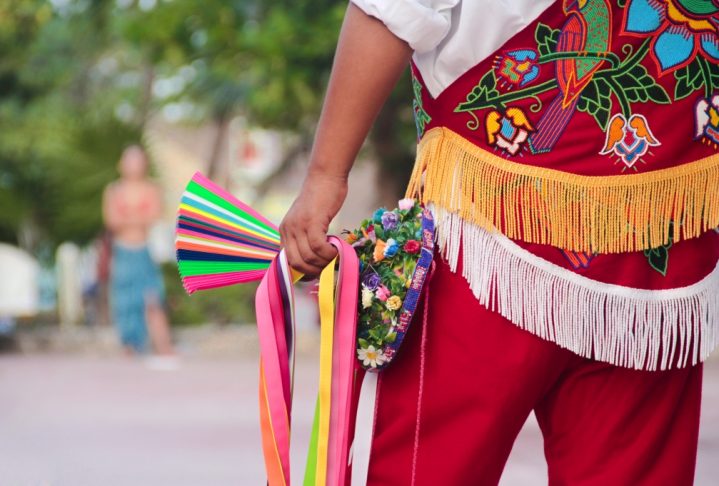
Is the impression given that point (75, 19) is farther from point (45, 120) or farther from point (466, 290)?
point (466, 290)

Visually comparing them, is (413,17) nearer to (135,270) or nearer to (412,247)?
(412,247)

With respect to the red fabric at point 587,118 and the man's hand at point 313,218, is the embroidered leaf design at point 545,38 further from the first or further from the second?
the man's hand at point 313,218

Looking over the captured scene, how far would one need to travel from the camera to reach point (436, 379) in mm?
1834

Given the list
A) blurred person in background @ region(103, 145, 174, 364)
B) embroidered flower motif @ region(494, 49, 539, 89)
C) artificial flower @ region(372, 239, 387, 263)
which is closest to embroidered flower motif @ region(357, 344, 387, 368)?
artificial flower @ region(372, 239, 387, 263)

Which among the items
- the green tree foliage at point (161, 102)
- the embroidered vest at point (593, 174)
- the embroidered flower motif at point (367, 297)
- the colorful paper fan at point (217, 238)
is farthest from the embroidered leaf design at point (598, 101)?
the green tree foliage at point (161, 102)

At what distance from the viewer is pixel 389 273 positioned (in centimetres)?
188

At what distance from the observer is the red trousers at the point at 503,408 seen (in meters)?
1.82

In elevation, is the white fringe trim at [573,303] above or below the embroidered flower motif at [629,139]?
below

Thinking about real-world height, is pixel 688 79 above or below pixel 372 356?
above

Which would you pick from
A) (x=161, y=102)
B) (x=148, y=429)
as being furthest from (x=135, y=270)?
(x=161, y=102)

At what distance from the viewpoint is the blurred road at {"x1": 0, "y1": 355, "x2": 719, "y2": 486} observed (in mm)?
4820

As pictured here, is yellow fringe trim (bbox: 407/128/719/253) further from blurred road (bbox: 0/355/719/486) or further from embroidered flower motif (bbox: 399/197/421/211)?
blurred road (bbox: 0/355/719/486)

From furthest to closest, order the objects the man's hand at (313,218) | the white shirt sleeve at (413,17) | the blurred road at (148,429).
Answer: the blurred road at (148,429), the man's hand at (313,218), the white shirt sleeve at (413,17)

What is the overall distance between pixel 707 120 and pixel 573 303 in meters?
0.37
